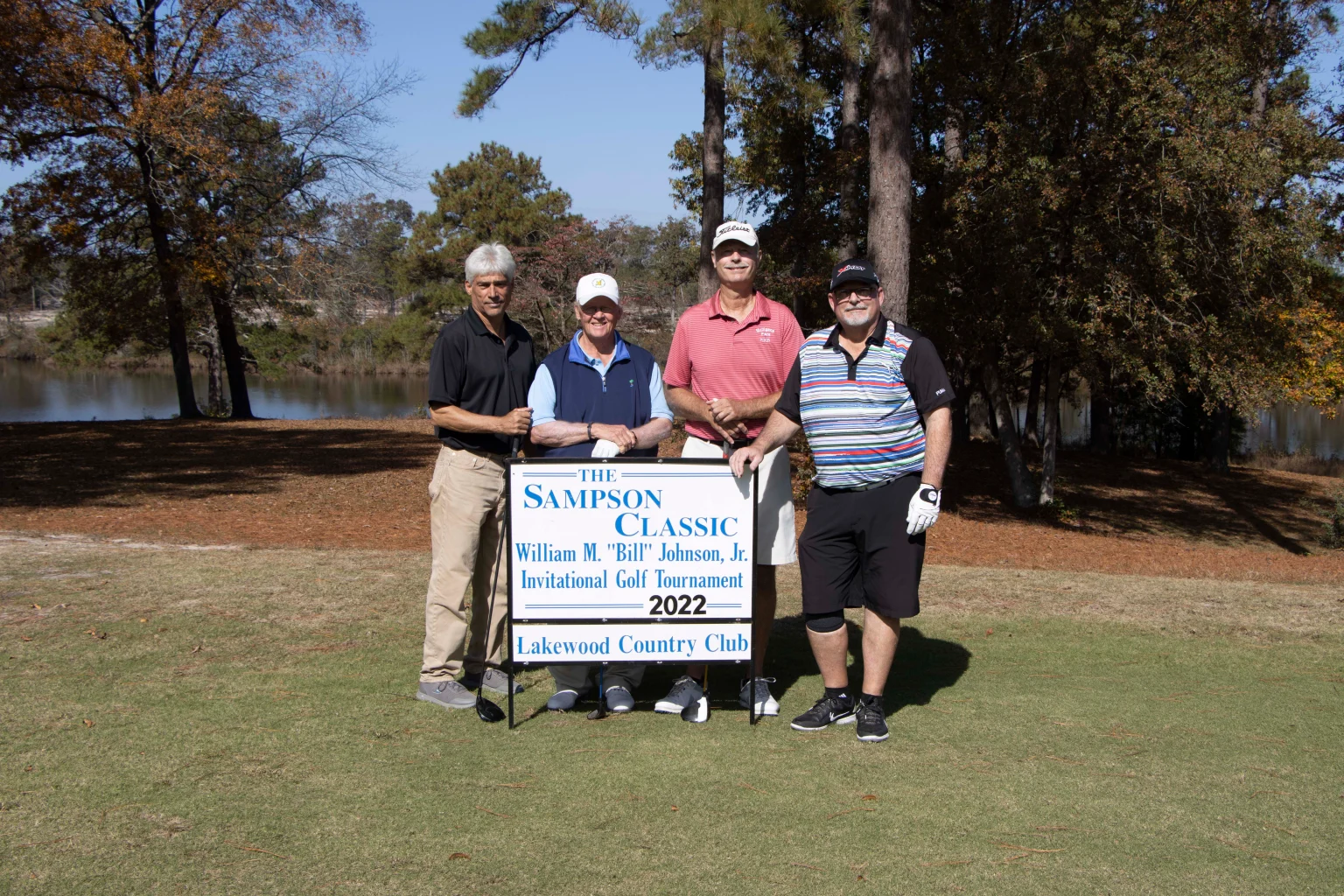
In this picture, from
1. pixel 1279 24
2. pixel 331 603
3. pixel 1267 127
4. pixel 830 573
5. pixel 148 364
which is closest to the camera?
pixel 830 573

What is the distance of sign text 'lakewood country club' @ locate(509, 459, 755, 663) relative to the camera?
16.0 feet

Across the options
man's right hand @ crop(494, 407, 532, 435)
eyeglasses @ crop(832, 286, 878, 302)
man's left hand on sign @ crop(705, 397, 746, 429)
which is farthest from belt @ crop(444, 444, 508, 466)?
eyeglasses @ crop(832, 286, 878, 302)

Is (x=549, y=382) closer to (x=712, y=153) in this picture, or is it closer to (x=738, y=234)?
(x=738, y=234)

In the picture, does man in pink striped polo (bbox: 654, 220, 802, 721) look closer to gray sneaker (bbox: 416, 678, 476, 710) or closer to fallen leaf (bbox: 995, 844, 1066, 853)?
gray sneaker (bbox: 416, 678, 476, 710)

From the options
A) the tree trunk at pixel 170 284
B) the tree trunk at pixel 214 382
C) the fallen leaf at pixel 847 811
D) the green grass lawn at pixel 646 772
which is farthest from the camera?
the tree trunk at pixel 214 382

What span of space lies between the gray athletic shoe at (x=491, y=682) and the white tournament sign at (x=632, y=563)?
0.57 m

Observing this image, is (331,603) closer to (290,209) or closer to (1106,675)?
(1106,675)

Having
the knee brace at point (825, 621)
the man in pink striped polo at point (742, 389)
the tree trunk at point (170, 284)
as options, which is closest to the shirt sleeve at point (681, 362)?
the man in pink striped polo at point (742, 389)

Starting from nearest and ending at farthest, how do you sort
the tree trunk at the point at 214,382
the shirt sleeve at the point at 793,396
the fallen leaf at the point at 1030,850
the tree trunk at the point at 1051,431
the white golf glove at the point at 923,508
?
1. the fallen leaf at the point at 1030,850
2. the white golf glove at the point at 923,508
3. the shirt sleeve at the point at 793,396
4. the tree trunk at the point at 1051,431
5. the tree trunk at the point at 214,382

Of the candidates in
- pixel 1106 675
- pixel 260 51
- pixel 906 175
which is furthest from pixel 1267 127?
pixel 260 51

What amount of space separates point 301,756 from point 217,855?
863 millimetres

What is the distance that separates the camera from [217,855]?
3477 millimetres

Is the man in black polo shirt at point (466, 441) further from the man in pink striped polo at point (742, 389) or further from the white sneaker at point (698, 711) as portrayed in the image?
the white sneaker at point (698, 711)

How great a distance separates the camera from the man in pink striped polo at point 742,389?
4.99 m
